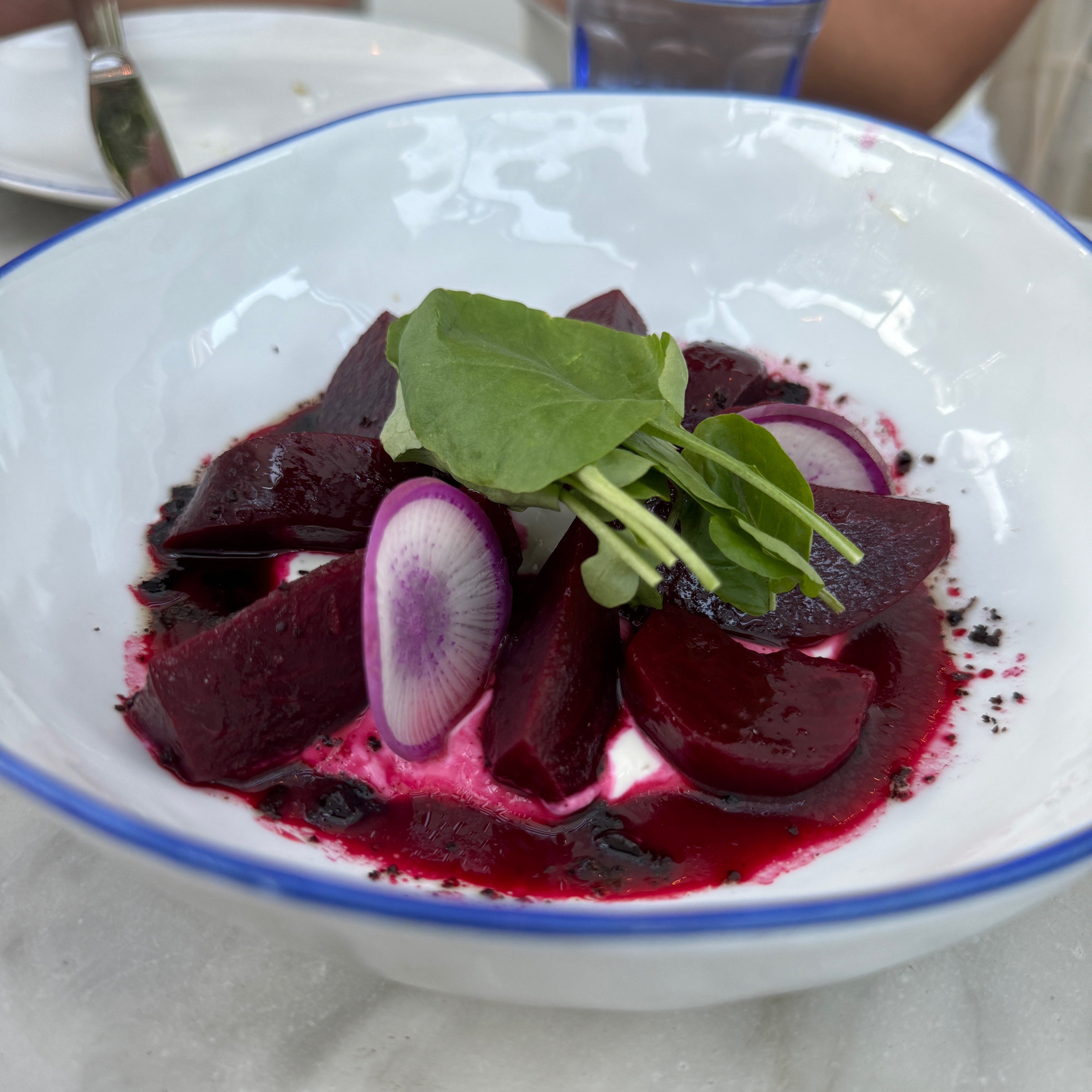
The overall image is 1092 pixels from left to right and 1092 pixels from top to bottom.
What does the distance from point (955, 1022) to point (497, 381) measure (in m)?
0.81

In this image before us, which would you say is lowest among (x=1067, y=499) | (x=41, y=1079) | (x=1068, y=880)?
(x=41, y=1079)

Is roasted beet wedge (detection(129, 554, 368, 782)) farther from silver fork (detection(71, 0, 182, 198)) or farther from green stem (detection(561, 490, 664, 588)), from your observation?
silver fork (detection(71, 0, 182, 198))

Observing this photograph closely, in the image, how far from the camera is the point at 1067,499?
1333 millimetres

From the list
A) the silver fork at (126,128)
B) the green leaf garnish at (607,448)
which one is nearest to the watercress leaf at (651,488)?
the green leaf garnish at (607,448)

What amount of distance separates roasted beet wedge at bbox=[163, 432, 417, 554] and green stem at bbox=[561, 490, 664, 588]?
0.31m

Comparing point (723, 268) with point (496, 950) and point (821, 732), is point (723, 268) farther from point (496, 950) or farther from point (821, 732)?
point (496, 950)

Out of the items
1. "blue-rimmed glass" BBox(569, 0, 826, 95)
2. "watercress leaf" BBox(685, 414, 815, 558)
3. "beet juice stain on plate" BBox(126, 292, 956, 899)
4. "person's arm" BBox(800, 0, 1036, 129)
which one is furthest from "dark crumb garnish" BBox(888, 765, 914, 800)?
"person's arm" BBox(800, 0, 1036, 129)

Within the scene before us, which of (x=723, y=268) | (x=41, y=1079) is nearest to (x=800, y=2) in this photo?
(x=723, y=268)

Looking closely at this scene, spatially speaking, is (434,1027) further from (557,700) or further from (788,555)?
(788,555)

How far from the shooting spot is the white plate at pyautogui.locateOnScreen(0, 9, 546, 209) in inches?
84.3

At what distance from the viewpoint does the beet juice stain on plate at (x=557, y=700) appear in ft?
3.40

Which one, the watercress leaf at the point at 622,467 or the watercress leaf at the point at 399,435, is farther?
the watercress leaf at the point at 399,435

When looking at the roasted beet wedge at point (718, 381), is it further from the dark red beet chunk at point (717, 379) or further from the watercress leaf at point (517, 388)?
the watercress leaf at point (517, 388)

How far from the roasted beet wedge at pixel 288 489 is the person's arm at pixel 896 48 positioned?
2106 mm
